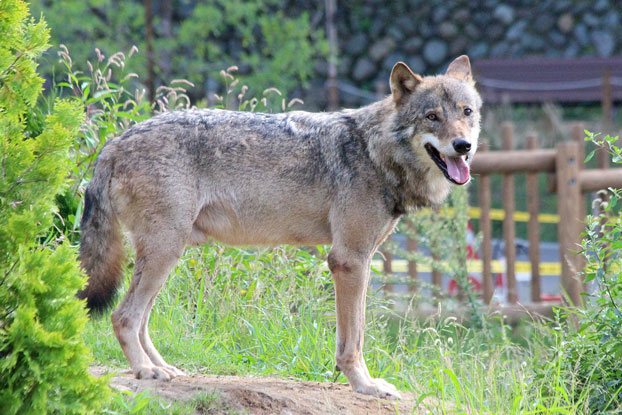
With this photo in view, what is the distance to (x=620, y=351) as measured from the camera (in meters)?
3.79

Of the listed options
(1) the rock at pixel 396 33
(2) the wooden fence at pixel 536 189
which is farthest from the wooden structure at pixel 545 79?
(2) the wooden fence at pixel 536 189

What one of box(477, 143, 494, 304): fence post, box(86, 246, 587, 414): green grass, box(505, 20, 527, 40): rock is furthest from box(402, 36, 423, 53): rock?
box(86, 246, 587, 414): green grass

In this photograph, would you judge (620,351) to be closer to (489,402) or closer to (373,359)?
(489,402)

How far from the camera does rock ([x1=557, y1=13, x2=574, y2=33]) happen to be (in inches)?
639

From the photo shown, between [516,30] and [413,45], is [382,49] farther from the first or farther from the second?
[516,30]

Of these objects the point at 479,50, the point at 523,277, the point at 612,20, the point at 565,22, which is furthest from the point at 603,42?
the point at 523,277

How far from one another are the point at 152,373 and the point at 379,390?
1169mm

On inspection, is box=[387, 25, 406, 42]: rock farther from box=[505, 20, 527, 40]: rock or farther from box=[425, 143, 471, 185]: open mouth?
box=[425, 143, 471, 185]: open mouth

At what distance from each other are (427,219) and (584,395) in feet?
9.83

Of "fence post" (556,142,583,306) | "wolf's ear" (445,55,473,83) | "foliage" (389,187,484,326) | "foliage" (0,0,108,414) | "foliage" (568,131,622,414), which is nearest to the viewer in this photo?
"foliage" (0,0,108,414)

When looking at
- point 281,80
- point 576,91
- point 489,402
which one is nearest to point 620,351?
point 489,402

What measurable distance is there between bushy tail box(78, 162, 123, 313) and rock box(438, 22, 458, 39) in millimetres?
13278

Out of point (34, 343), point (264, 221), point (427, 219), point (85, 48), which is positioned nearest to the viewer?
point (34, 343)

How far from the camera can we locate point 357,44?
1658 cm
